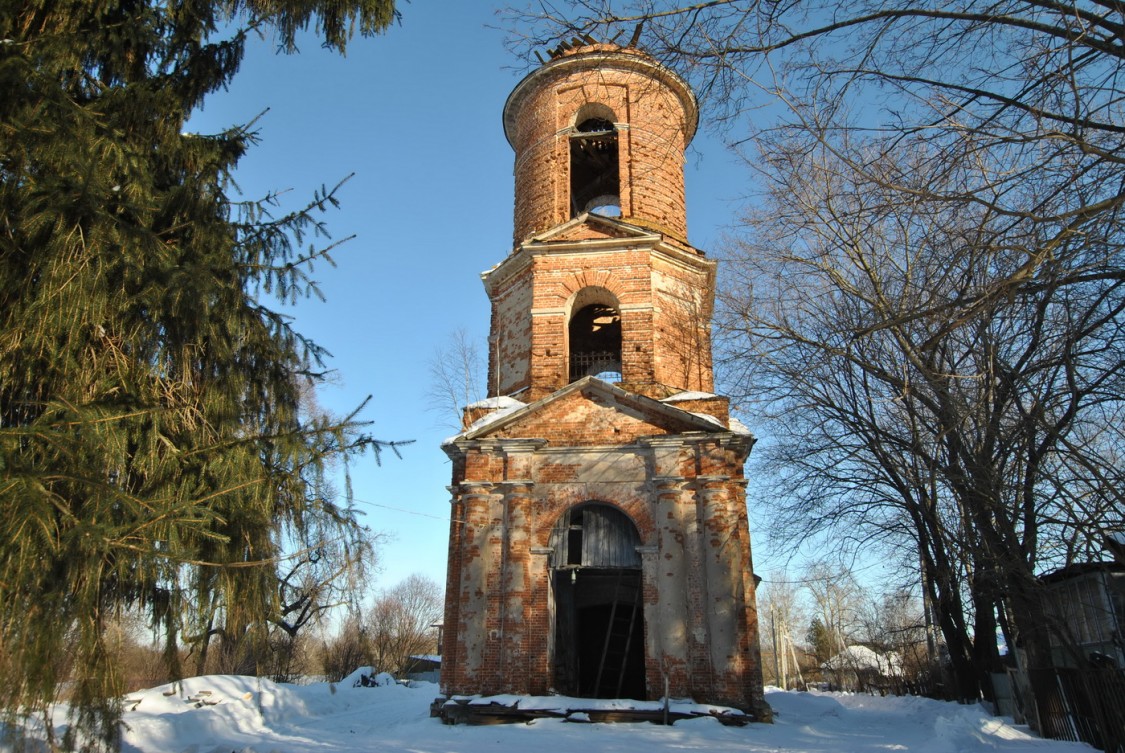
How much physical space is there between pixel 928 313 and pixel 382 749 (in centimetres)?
797

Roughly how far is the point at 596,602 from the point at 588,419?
150 inches

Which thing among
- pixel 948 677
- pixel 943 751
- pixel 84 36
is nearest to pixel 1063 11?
pixel 84 36

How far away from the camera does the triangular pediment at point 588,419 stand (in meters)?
13.0

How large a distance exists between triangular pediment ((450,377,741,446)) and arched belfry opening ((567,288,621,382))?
Result: 7.92ft

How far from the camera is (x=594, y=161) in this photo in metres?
17.2

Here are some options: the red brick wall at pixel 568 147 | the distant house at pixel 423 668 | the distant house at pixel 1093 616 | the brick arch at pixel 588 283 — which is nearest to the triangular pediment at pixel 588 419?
the brick arch at pixel 588 283

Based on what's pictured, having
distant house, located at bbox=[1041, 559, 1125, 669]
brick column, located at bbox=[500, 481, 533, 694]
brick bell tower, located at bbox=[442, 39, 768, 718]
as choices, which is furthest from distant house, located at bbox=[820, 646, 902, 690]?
brick column, located at bbox=[500, 481, 533, 694]

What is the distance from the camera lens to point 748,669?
11312 millimetres

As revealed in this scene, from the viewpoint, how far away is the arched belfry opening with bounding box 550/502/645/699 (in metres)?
12.7

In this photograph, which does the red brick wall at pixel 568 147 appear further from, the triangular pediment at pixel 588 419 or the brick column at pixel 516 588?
the brick column at pixel 516 588

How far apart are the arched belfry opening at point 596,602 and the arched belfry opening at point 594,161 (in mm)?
7031

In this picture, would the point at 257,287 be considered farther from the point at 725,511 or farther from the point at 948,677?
the point at 948,677

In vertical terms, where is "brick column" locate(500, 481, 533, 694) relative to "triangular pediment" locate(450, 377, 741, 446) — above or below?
below

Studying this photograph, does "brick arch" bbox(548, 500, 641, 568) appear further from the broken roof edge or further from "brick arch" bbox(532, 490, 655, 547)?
the broken roof edge
